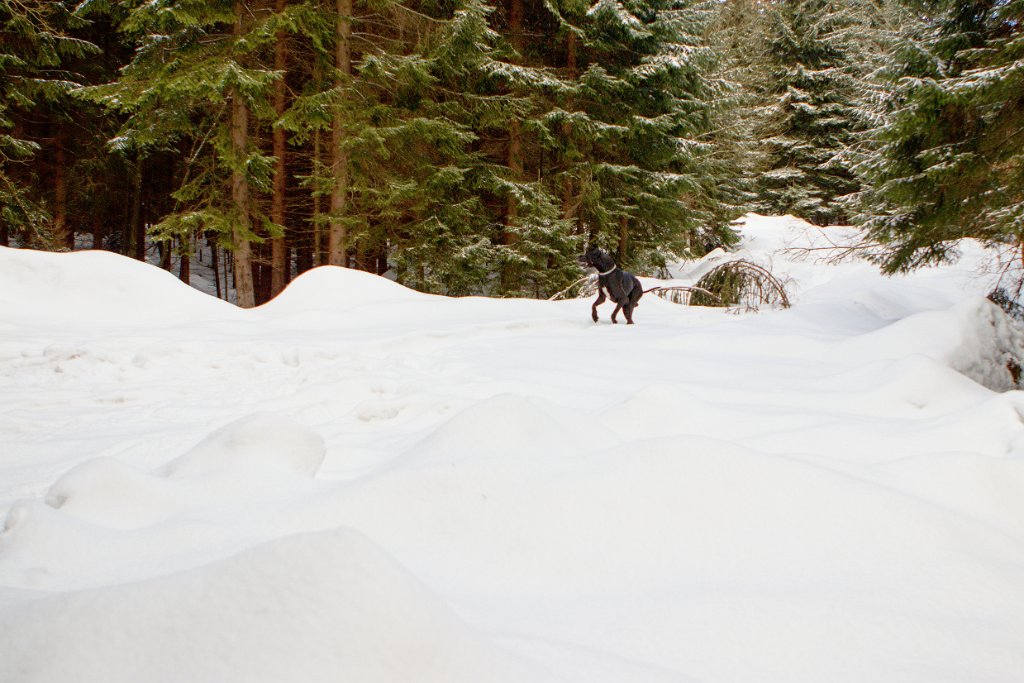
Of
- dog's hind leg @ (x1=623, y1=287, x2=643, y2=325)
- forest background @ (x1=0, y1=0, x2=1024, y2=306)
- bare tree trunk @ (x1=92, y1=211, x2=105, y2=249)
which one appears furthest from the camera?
bare tree trunk @ (x1=92, y1=211, x2=105, y2=249)

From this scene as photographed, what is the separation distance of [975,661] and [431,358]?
4.53 metres

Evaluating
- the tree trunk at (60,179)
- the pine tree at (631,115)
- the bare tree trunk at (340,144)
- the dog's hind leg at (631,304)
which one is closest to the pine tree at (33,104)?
the tree trunk at (60,179)

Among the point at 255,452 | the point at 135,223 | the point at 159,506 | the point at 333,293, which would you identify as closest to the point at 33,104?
the point at 135,223

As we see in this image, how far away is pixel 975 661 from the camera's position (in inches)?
42.7

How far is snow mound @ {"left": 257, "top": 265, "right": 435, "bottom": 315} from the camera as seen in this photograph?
24.8 ft

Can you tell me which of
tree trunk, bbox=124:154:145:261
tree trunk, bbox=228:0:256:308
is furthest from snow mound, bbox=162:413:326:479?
tree trunk, bbox=124:154:145:261

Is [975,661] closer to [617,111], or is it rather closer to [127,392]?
[127,392]

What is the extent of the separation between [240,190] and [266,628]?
10743mm

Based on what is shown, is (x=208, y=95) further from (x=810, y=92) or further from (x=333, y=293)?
(x=810, y=92)

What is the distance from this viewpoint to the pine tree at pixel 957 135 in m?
5.49

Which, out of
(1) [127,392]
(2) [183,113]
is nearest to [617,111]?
(2) [183,113]

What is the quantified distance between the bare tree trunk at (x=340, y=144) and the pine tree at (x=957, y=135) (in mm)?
8636

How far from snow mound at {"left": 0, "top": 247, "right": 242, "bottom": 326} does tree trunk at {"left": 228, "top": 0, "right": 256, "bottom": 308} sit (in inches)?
116

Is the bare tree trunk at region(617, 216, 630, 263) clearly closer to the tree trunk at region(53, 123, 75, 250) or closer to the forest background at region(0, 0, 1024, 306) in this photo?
the forest background at region(0, 0, 1024, 306)
